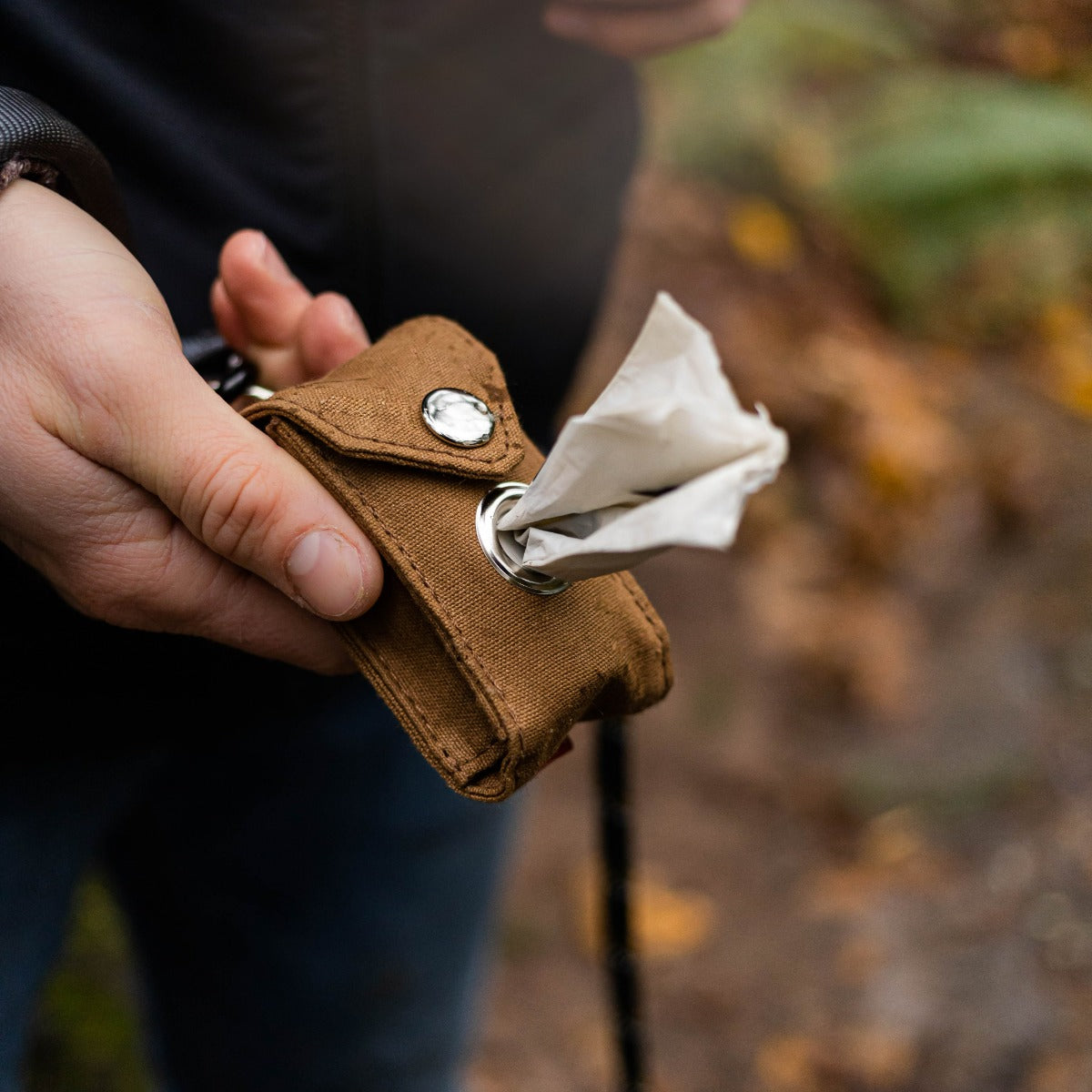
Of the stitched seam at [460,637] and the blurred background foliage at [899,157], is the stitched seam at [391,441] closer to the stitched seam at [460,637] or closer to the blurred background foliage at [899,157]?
the stitched seam at [460,637]

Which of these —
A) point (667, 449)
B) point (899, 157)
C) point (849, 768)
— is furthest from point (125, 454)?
point (899, 157)

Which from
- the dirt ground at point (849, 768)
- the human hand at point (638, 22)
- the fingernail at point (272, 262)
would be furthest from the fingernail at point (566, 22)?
the dirt ground at point (849, 768)

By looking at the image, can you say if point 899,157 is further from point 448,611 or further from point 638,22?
point 448,611

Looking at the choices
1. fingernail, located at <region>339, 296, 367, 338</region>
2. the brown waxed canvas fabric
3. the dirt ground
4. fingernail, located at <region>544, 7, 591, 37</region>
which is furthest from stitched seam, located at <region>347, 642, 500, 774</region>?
the dirt ground

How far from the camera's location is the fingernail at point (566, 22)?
1.07 metres

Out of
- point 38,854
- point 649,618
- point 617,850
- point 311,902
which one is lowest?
point 311,902

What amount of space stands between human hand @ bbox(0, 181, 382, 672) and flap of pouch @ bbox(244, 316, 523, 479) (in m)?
0.04

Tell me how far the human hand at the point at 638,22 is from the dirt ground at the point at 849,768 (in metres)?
1.33

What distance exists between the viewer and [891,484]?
3016mm

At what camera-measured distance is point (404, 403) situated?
678mm

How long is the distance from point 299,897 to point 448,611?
0.77 m

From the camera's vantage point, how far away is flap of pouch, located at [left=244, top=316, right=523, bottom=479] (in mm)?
641

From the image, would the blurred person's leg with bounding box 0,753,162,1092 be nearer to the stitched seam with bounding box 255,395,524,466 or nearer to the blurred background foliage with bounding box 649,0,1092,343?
the stitched seam with bounding box 255,395,524,466

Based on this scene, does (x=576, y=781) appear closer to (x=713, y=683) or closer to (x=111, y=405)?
(x=713, y=683)
